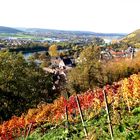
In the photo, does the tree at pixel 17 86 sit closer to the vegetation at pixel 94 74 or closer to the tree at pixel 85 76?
the vegetation at pixel 94 74

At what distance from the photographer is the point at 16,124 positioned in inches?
962

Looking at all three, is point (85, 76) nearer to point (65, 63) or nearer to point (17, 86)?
point (17, 86)

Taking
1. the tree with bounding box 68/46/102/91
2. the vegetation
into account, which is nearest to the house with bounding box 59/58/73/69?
the vegetation

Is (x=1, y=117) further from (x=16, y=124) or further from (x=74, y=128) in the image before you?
(x=74, y=128)

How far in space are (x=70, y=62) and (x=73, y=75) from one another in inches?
2381

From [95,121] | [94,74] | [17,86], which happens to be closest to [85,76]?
[94,74]

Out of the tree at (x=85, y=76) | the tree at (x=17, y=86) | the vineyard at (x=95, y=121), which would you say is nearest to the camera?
the vineyard at (x=95, y=121)

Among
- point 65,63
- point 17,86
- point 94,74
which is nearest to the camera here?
point 17,86

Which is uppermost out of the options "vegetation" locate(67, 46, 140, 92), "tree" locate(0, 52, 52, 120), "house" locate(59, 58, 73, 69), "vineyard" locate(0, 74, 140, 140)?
"vineyard" locate(0, 74, 140, 140)

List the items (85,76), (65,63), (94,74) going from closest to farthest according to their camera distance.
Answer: (85,76)
(94,74)
(65,63)

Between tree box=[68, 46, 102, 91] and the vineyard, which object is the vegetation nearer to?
tree box=[68, 46, 102, 91]

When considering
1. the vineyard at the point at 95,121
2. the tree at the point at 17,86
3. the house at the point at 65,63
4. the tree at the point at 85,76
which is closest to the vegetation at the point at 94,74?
the tree at the point at 85,76

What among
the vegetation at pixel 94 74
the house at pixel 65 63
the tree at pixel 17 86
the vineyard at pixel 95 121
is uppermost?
the vineyard at pixel 95 121

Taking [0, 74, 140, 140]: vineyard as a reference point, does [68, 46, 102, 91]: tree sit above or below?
below
